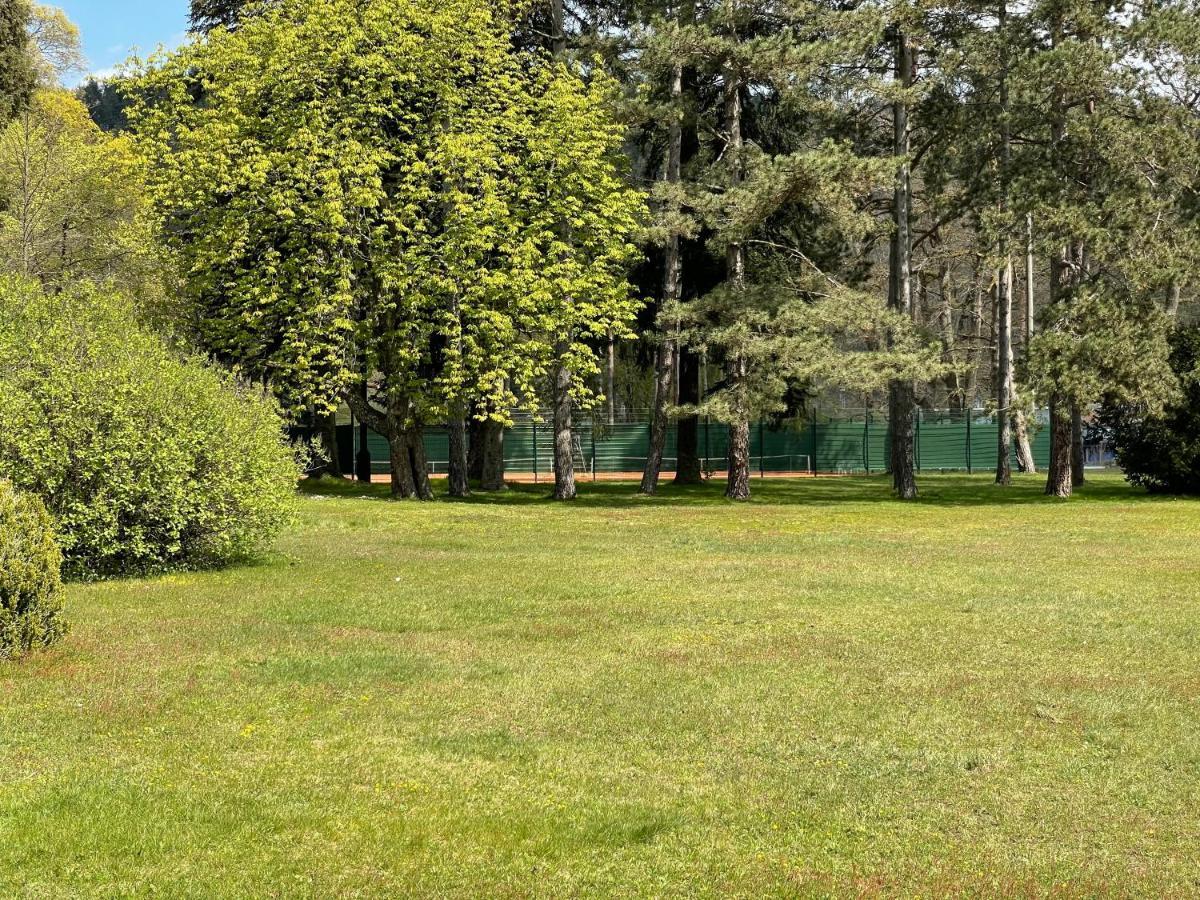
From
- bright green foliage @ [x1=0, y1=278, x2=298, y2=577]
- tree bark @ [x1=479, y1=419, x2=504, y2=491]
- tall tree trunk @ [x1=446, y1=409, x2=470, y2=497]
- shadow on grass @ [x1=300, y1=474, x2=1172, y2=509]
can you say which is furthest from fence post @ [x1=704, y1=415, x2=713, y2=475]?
bright green foliage @ [x1=0, y1=278, x2=298, y2=577]

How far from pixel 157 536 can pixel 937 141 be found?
24.7 metres

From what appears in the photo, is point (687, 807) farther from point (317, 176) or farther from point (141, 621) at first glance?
point (317, 176)

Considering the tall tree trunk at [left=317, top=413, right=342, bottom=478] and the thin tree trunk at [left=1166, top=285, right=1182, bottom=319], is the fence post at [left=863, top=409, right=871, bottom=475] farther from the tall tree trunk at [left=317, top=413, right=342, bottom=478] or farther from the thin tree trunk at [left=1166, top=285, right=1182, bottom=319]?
the tall tree trunk at [left=317, top=413, right=342, bottom=478]

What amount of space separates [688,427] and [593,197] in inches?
423

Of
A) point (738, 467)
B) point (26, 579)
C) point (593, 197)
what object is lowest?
point (26, 579)

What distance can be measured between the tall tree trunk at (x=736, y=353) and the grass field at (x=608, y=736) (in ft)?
42.7

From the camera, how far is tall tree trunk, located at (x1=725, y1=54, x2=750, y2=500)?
2720 cm

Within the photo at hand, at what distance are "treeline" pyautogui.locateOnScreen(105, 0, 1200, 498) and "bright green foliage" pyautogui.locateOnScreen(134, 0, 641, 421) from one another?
→ 9 cm

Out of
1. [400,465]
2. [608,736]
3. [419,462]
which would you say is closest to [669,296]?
[419,462]

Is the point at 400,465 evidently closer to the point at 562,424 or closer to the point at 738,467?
the point at 562,424

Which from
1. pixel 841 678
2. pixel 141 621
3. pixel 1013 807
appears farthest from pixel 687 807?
pixel 141 621

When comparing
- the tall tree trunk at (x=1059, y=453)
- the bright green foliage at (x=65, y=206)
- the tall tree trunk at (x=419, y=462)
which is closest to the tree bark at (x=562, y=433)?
the tall tree trunk at (x=419, y=462)

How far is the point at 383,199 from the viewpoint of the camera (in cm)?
2602

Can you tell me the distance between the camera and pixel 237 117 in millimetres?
26141
